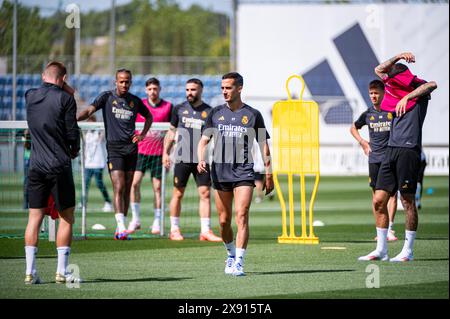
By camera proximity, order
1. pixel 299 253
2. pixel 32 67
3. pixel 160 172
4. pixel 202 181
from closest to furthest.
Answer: pixel 299 253 → pixel 202 181 → pixel 160 172 → pixel 32 67

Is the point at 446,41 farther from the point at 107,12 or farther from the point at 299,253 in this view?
the point at 107,12

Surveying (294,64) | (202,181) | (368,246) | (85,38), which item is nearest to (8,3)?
(202,181)

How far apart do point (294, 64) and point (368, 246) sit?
23528 mm

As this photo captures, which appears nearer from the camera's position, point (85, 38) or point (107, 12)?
point (85, 38)

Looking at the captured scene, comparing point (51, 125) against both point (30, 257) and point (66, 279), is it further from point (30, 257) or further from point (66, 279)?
point (66, 279)

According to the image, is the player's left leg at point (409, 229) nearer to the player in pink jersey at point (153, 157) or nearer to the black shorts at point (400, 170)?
the black shorts at point (400, 170)

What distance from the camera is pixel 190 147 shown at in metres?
16.2

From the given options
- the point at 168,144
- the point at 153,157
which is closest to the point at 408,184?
the point at 168,144

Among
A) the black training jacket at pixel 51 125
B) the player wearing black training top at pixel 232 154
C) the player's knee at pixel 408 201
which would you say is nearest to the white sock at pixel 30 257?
the black training jacket at pixel 51 125

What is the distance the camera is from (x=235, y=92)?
39.1 feet

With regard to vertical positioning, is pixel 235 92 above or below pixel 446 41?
below

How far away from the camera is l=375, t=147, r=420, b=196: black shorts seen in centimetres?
1290

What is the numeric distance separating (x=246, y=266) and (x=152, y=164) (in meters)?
5.55

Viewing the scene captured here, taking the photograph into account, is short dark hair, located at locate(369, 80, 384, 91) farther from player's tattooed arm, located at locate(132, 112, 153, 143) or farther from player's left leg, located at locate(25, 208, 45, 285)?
player's left leg, located at locate(25, 208, 45, 285)
